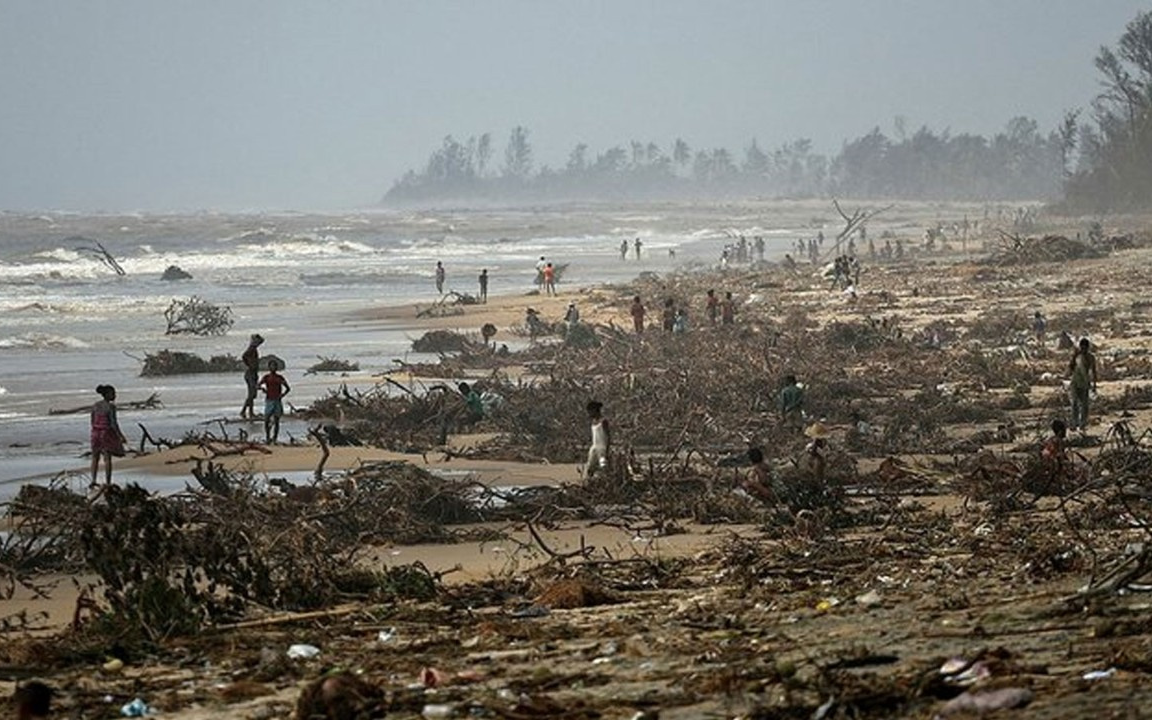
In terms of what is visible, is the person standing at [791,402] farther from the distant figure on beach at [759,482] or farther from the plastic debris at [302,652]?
the plastic debris at [302,652]

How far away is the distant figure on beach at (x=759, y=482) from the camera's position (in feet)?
49.1

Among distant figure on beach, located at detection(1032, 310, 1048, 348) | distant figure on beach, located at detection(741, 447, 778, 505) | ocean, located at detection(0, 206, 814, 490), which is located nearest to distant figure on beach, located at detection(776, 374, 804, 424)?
distant figure on beach, located at detection(741, 447, 778, 505)

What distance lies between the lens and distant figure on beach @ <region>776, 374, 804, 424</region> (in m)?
19.8

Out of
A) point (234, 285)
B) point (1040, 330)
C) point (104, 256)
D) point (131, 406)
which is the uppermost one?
point (104, 256)

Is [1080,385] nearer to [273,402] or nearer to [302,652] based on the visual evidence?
[273,402]

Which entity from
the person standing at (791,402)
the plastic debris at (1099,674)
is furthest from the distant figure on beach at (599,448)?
the plastic debris at (1099,674)

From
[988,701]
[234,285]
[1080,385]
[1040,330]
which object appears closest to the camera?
[988,701]

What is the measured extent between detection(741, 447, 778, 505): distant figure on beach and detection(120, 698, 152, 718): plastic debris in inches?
284

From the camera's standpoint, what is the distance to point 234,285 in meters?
64.6

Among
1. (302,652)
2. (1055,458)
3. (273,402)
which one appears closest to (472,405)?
(273,402)

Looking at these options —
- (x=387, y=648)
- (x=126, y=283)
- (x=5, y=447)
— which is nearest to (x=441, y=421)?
(x=5, y=447)

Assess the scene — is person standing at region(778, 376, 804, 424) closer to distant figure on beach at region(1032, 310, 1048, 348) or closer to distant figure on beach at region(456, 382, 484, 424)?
distant figure on beach at region(456, 382, 484, 424)

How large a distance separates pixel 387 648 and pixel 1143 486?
670 centimetres

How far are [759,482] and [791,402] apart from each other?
192 inches
